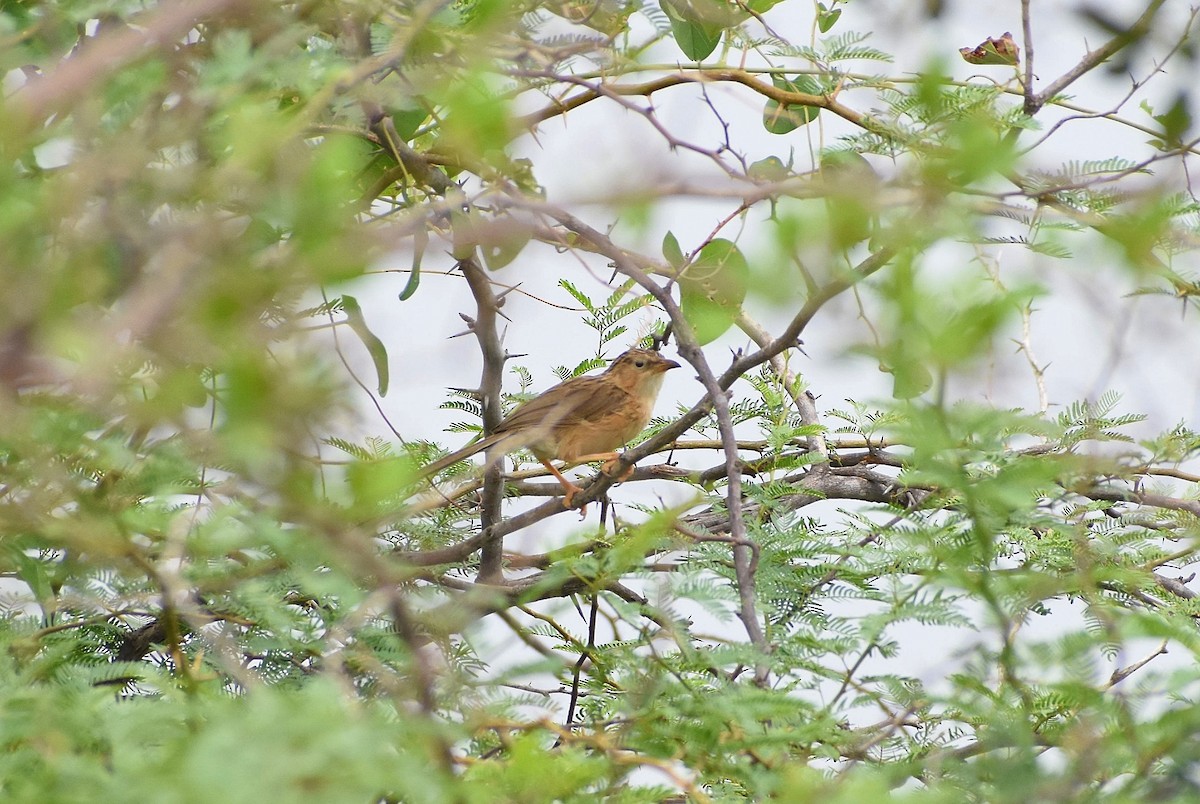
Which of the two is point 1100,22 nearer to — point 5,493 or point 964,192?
point 964,192

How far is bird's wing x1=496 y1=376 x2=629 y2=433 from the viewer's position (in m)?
5.62

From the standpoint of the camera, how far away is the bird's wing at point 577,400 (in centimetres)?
562

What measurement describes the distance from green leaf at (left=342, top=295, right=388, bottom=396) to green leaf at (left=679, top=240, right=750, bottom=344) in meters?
0.90

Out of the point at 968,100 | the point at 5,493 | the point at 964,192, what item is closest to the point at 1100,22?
the point at 968,100

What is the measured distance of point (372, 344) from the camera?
3.81 metres

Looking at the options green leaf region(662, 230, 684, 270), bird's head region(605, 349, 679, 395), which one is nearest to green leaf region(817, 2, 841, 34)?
green leaf region(662, 230, 684, 270)

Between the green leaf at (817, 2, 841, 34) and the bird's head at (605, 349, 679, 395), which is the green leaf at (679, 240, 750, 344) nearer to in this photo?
the green leaf at (817, 2, 841, 34)

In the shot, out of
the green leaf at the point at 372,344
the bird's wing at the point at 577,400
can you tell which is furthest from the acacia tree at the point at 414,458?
the bird's wing at the point at 577,400

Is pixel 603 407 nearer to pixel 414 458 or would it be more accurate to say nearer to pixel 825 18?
pixel 825 18

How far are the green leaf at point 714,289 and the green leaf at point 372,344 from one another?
902mm

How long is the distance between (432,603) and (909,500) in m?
2.36

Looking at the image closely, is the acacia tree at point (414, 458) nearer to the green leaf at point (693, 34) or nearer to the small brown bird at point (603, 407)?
the green leaf at point (693, 34)

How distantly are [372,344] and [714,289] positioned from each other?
107cm

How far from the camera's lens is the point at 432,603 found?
10.2 ft
